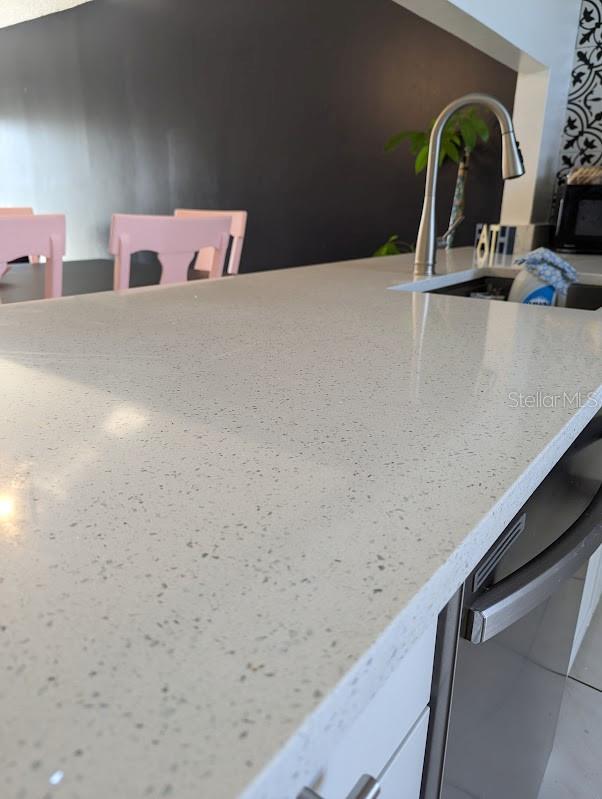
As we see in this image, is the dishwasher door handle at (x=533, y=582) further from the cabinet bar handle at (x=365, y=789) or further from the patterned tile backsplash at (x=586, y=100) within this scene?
the patterned tile backsplash at (x=586, y=100)

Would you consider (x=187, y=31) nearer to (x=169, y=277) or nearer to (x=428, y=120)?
(x=428, y=120)

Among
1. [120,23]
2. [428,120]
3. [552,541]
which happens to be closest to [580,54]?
[428,120]

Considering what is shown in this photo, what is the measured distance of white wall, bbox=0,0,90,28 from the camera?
4395 millimetres

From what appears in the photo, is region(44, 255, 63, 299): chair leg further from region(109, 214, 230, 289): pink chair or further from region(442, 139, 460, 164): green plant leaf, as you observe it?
region(442, 139, 460, 164): green plant leaf

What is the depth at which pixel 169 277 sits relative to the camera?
5.64 feet

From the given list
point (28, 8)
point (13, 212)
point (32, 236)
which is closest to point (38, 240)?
point (32, 236)

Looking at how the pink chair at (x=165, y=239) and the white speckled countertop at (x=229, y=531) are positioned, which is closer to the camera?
the white speckled countertop at (x=229, y=531)

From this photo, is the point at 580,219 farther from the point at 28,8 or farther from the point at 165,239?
the point at 28,8

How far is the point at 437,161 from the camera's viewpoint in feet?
4.27

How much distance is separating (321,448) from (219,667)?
204 mm

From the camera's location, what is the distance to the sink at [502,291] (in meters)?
1.41

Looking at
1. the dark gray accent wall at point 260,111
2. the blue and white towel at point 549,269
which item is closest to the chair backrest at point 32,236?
the blue and white towel at point 549,269

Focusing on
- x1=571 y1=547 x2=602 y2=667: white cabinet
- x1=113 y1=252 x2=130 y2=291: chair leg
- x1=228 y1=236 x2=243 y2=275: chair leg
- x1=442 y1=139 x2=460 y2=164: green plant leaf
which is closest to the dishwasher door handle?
x1=571 y1=547 x2=602 y2=667: white cabinet

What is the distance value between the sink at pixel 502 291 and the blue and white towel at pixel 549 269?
0.48ft
